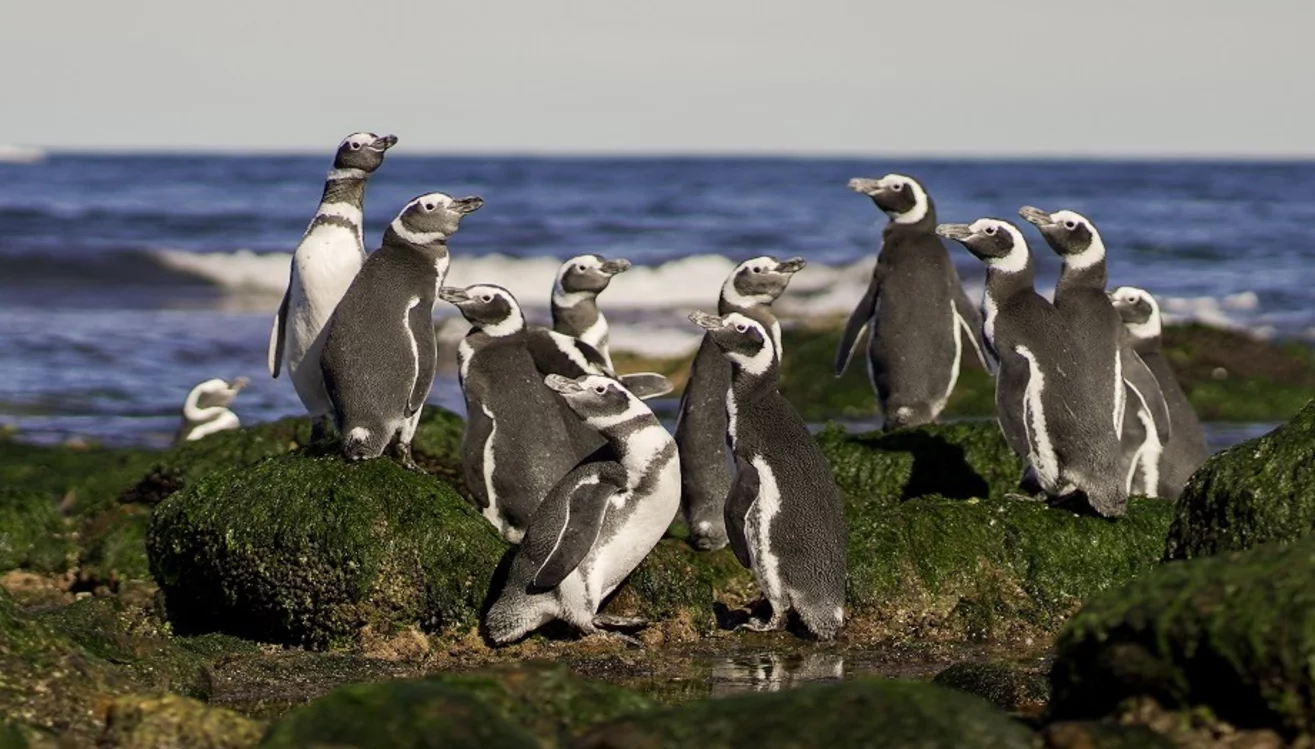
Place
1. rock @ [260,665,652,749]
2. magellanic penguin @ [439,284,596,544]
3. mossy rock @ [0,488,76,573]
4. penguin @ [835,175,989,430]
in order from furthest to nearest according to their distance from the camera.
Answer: penguin @ [835,175,989,430]
mossy rock @ [0,488,76,573]
magellanic penguin @ [439,284,596,544]
rock @ [260,665,652,749]

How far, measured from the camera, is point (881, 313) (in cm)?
1235

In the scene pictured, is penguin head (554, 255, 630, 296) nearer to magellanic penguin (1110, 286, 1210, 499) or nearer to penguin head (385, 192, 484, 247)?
penguin head (385, 192, 484, 247)

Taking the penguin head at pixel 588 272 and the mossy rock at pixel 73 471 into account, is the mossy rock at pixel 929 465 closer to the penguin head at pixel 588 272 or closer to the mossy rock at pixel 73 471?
the penguin head at pixel 588 272

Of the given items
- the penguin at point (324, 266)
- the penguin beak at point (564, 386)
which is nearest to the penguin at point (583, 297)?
the penguin at point (324, 266)

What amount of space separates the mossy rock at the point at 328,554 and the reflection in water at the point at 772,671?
1.17 meters

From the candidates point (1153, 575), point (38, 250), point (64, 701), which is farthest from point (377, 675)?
point (38, 250)

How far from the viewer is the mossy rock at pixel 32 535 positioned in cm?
1055

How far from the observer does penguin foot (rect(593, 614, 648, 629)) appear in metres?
8.50

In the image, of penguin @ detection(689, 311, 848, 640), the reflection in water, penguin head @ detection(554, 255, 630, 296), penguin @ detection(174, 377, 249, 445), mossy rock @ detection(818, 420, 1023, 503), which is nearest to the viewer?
the reflection in water

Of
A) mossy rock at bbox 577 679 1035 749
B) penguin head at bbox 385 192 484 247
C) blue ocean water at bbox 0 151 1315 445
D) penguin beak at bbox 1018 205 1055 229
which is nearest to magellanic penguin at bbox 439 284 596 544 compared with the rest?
penguin head at bbox 385 192 484 247

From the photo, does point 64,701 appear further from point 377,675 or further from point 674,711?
point 674,711

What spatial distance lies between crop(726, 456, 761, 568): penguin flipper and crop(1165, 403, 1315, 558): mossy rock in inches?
69.3

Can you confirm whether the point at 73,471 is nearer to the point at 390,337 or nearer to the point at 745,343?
the point at 390,337

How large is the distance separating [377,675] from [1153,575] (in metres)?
3.33
